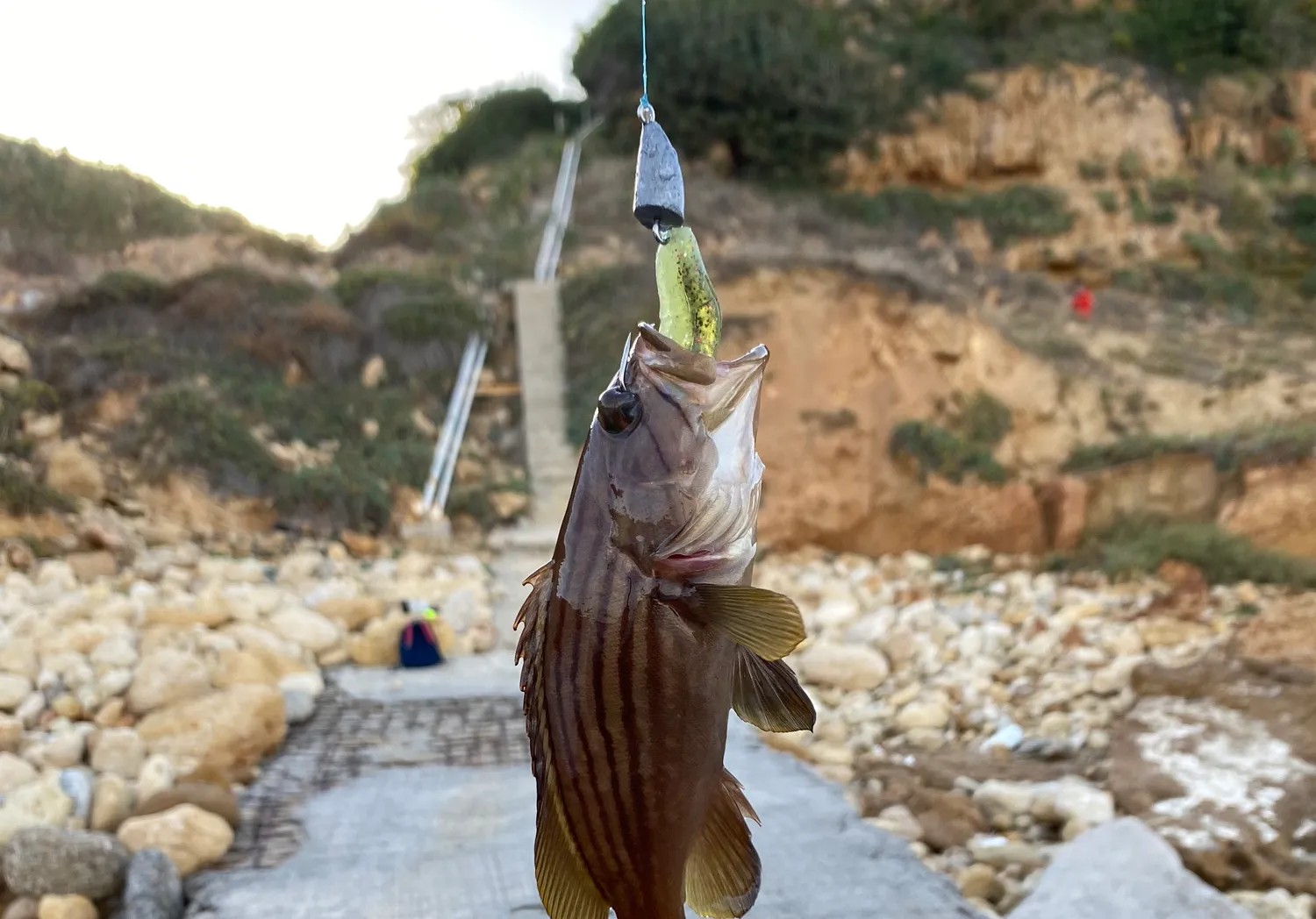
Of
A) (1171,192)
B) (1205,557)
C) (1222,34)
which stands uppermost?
(1222,34)

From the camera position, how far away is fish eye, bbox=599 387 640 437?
126 cm

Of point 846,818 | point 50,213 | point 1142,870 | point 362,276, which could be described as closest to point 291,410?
point 362,276

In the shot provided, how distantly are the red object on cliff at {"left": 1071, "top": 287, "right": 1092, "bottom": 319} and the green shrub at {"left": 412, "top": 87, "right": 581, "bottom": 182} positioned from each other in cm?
1375

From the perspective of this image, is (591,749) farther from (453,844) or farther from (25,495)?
(25,495)

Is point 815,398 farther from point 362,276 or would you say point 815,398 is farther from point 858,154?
point 858,154

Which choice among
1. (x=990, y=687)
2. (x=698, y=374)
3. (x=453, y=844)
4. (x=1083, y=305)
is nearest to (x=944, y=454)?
(x=990, y=687)

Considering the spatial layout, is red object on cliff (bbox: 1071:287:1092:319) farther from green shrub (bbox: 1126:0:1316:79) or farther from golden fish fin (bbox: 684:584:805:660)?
golden fish fin (bbox: 684:584:805:660)

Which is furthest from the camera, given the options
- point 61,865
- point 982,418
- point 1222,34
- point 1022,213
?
point 1222,34

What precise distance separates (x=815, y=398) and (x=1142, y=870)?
336 inches

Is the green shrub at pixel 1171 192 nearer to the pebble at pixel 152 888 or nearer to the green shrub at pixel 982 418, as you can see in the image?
the green shrub at pixel 982 418

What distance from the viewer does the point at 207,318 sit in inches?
473

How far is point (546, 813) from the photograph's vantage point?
131cm

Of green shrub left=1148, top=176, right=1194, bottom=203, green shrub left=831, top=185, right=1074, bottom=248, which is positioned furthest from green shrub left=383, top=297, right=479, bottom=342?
green shrub left=1148, top=176, right=1194, bottom=203

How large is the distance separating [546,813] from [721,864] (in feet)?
1.04
